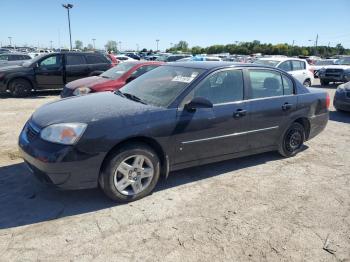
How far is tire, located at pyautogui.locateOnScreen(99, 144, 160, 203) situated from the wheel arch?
44 mm

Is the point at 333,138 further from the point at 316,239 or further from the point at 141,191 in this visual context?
the point at 141,191

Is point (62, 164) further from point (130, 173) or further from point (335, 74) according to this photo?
point (335, 74)

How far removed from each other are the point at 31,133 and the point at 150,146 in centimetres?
136

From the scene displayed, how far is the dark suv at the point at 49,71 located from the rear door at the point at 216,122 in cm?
873

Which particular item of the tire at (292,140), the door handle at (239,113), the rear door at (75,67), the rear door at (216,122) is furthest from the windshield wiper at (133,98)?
the rear door at (75,67)

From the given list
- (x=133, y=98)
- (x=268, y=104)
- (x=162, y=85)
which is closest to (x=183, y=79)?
(x=162, y=85)

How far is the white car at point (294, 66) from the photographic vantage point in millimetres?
13217

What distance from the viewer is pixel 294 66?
44.9 ft

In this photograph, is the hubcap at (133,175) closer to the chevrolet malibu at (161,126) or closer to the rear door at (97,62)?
the chevrolet malibu at (161,126)

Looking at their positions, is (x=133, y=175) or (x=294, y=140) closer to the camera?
(x=133, y=175)

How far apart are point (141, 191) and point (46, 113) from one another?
1487 millimetres

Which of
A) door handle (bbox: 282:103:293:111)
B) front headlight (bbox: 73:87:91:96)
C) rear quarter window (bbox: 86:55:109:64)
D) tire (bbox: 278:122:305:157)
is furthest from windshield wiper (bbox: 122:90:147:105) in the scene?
rear quarter window (bbox: 86:55:109:64)

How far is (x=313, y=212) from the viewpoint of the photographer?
12.4 ft

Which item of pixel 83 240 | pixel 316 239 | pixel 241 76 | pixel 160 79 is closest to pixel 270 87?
pixel 241 76
